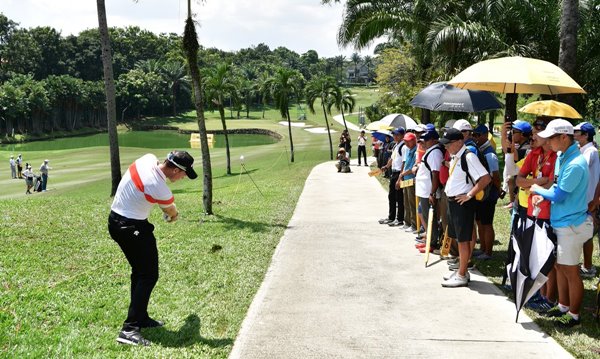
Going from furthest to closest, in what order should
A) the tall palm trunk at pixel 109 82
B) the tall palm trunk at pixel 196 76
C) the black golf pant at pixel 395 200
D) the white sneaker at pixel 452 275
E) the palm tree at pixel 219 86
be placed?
the palm tree at pixel 219 86 → the tall palm trunk at pixel 109 82 → the tall palm trunk at pixel 196 76 → the black golf pant at pixel 395 200 → the white sneaker at pixel 452 275

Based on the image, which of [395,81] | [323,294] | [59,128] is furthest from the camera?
[59,128]

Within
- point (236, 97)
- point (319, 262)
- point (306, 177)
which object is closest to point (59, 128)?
point (236, 97)

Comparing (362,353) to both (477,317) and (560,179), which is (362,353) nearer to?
(477,317)

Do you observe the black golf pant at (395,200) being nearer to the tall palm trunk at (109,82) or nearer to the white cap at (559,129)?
the white cap at (559,129)

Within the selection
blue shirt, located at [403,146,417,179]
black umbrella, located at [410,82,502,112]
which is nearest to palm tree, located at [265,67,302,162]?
black umbrella, located at [410,82,502,112]

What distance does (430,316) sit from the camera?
5734 mm

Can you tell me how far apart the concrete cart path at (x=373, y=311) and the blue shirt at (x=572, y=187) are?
1209 mm

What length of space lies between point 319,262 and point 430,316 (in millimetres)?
2552

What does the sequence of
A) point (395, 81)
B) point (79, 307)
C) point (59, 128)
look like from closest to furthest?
point (79, 307), point (395, 81), point (59, 128)

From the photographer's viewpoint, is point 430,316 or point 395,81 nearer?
point 430,316

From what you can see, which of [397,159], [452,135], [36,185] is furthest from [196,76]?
[36,185]

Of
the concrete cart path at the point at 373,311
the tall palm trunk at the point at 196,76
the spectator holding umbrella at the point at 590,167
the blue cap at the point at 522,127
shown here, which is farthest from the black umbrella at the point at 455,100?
the tall palm trunk at the point at 196,76

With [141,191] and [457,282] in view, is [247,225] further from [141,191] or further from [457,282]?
[141,191]

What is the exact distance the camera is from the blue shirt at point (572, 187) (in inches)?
200
